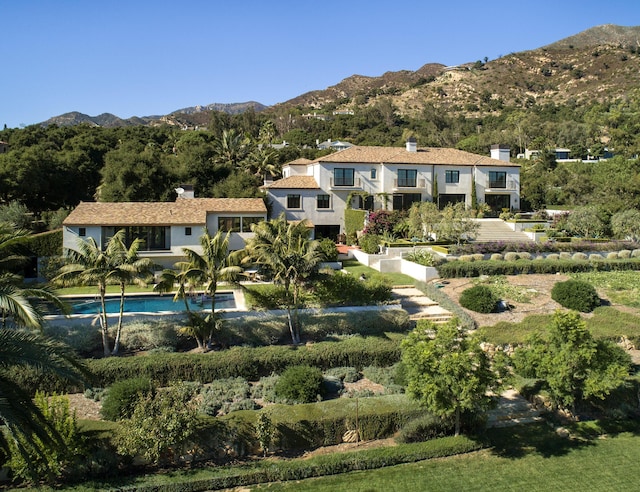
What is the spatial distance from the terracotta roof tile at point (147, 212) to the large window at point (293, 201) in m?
6.52

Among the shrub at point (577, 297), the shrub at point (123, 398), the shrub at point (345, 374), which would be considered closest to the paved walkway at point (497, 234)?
the shrub at point (577, 297)

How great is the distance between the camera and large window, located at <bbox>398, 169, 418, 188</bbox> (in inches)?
1681

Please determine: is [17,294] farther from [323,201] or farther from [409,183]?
[409,183]

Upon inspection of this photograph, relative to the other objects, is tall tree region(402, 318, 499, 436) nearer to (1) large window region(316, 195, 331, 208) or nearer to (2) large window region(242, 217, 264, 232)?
(2) large window region(242, 217, 264, 232)

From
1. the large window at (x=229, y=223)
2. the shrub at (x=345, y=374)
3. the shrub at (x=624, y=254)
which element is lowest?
the shrub at (x=345, y=374)

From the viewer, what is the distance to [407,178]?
42875mm

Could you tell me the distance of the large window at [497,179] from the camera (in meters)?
44.6

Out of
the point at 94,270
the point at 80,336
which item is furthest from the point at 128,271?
the point at 80,336

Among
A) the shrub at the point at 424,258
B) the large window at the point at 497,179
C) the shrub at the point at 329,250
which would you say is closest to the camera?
the shrub at the point at 424,258

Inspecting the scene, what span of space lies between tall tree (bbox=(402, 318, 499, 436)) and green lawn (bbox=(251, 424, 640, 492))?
1.29 m

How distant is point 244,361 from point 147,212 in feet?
55.6

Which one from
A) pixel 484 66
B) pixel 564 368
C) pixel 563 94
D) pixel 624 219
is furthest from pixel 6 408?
pixel 484 66

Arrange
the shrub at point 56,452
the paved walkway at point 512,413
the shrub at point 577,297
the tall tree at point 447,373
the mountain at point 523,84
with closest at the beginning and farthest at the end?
the shrub at point 56,452
the tall tree at point 447,373
the paved walkway at point 512,413
the shrub at point 577,297
the mountain at point 523,84

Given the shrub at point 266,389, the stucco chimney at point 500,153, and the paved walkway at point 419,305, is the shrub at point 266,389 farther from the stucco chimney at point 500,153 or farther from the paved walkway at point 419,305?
the stucco chimney at point 500,153
